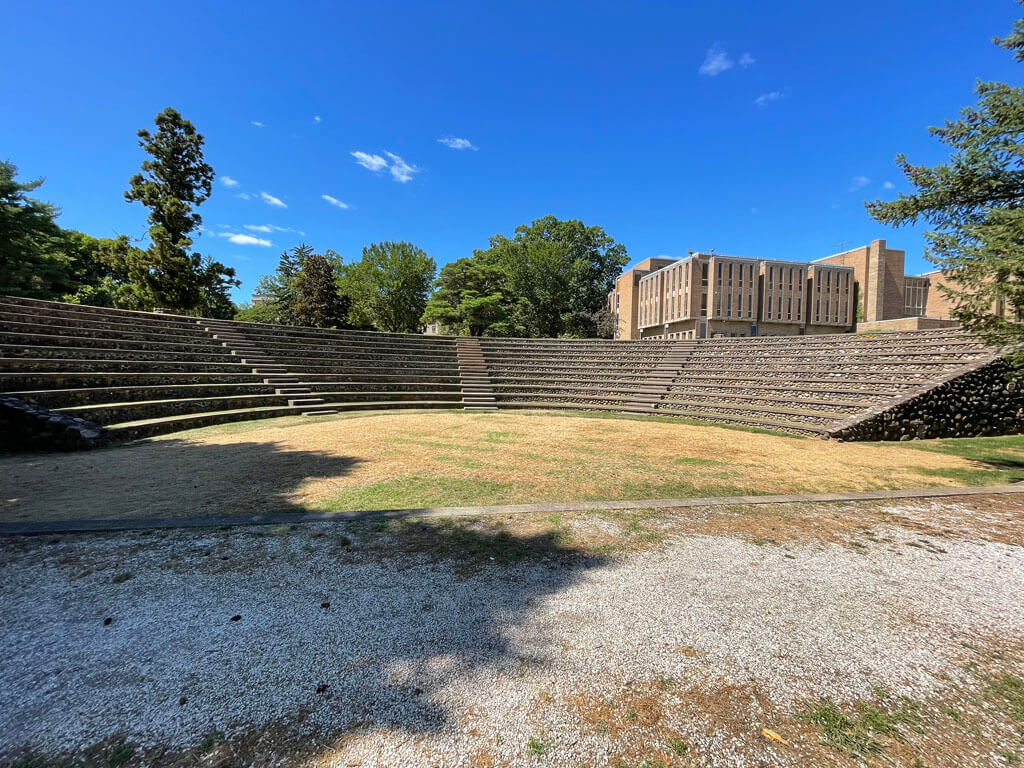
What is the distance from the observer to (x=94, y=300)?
79.3 feet

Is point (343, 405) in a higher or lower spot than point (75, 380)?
lower

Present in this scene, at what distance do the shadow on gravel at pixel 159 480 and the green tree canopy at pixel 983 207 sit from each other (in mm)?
10346

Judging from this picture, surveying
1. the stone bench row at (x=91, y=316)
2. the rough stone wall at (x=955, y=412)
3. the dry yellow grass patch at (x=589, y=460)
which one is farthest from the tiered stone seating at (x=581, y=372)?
the stone bench row at (x=91, y=316)

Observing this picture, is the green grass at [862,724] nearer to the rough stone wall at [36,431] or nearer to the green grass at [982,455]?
the green grass at [982,455]

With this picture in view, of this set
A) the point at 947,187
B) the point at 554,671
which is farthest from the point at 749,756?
the point at 947,187

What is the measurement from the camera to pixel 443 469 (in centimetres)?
649

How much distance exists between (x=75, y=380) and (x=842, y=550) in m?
Result: 14.7

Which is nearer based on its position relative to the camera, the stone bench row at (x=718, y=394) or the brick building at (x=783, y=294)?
the stone bench row at (x=718, y=394)

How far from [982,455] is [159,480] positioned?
1435 centimetres

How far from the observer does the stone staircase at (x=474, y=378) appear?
15.5 metres

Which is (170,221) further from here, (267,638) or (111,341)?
(267,638)

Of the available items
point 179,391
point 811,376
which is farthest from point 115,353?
point 811,376

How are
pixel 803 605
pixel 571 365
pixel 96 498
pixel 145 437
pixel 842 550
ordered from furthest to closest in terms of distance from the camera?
pixel 571 365
pixel 145 437
pixel 96 498
pixel 842 550
pixel 803 605

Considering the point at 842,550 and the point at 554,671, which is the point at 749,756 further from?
the point at 842,550
